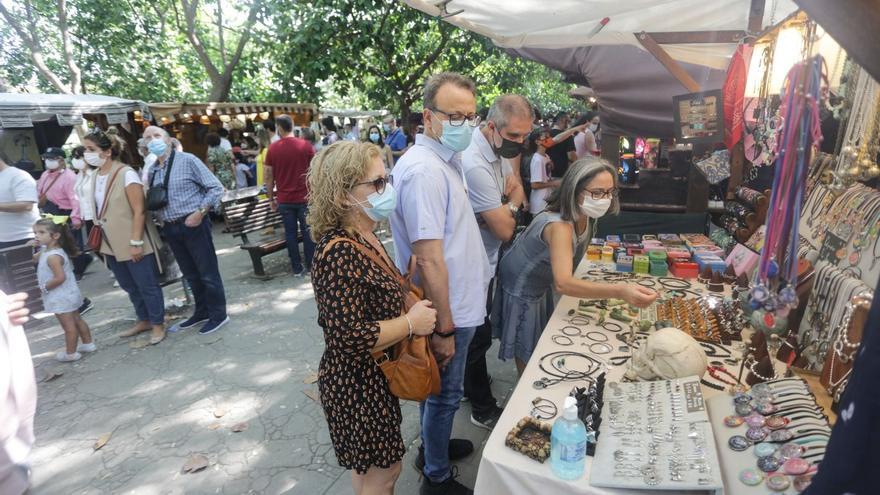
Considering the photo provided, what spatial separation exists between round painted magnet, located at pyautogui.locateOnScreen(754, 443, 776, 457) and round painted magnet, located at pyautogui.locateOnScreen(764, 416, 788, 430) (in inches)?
3.4

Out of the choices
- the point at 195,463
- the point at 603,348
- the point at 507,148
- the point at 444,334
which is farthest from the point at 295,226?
the point at 603,348

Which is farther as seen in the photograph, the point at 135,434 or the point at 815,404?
the point at 135,434

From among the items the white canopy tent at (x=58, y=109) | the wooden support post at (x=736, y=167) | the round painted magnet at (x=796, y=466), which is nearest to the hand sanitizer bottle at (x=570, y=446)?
the round painted magnet at (x=796, y=466)

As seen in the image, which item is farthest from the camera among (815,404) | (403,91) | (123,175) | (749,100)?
(403,91)

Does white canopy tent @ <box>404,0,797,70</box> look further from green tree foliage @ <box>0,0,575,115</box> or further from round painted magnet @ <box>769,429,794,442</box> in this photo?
green tree foliage @ <box>0,0,575,115</box>

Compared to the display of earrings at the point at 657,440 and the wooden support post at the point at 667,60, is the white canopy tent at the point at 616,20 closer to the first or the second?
the wooden support post at the point at 667,60

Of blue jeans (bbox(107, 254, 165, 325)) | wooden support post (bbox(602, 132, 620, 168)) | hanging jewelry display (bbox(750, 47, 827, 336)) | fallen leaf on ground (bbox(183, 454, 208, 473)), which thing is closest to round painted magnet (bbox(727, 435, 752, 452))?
hanging jewelry display (bbox(750, 47, 827, 336))

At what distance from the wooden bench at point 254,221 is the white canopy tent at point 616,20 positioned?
392 centimetres

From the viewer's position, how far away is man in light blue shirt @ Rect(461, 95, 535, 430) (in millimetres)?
2639

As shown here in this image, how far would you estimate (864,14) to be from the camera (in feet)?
2.07

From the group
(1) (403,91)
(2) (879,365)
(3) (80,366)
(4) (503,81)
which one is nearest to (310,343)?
(3) (80,366)

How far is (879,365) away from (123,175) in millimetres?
4731

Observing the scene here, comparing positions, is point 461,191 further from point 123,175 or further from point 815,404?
point 123,175

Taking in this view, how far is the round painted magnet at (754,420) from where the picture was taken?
4.44 feet
